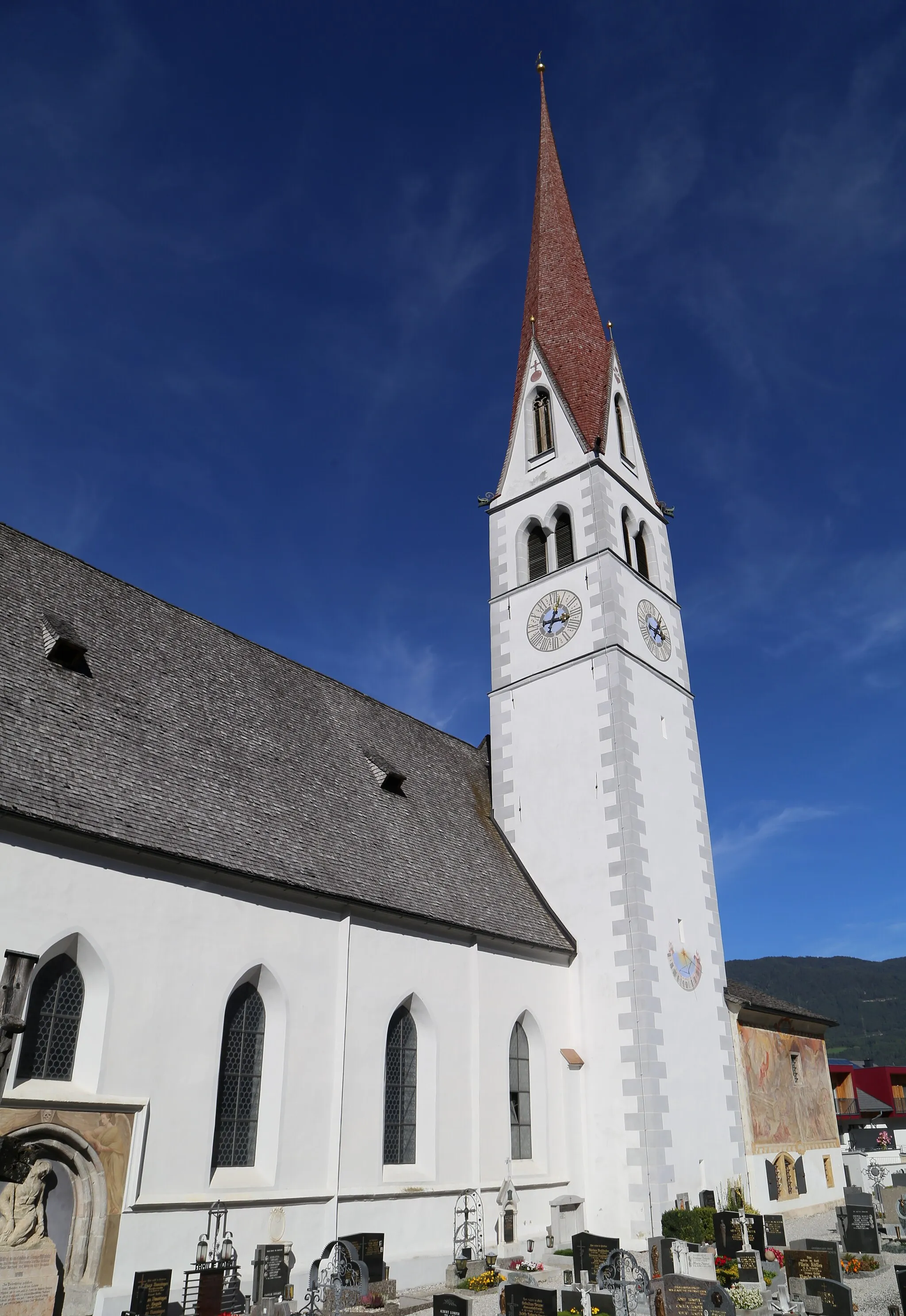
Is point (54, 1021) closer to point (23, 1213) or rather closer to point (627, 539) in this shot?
point (23, 1213)

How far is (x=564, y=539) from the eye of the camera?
26547 millimetres

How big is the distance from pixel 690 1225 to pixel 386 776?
10151 mm

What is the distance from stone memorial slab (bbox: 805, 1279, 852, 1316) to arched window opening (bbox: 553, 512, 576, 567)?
16.8 metres

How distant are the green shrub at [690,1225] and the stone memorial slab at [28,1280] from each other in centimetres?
1128

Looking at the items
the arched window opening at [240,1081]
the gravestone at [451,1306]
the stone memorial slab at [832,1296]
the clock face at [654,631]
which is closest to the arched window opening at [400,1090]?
the arched window opening at [240,1081]

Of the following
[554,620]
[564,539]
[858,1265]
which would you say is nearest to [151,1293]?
[858,1265]

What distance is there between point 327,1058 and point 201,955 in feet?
9.71

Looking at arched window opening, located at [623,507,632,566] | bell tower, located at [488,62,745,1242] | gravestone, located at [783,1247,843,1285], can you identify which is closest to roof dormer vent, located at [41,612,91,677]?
bell tower, located at [488,62,745,1242]

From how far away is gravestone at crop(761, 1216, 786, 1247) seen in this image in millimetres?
18062

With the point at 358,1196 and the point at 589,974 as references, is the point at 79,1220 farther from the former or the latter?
the point at 589,974

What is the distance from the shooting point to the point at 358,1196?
50.2ft

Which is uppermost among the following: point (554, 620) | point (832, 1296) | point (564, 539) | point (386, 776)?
point (564, 539)

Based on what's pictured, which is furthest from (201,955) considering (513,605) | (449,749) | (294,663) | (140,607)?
(513,605)

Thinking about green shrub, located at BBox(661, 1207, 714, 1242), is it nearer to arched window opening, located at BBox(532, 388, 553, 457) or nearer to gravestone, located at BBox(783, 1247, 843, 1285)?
gravestone, located at BBox(783, 1247, 843, 1285)
